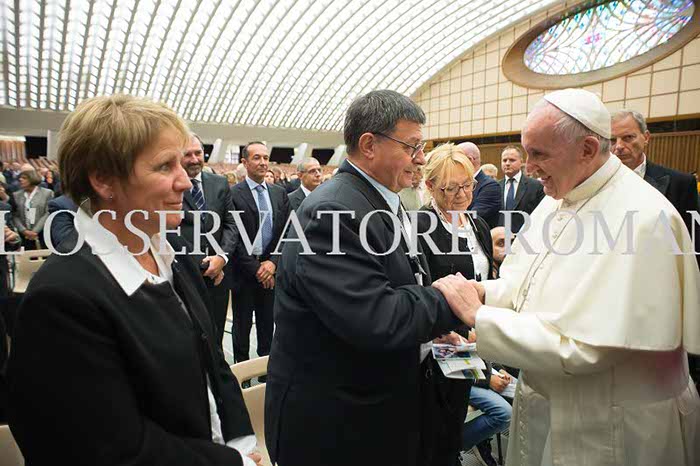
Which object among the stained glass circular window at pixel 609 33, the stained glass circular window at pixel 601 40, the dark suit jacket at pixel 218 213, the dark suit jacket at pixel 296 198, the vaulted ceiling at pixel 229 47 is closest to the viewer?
the dark suit jacket at pixel 218 213

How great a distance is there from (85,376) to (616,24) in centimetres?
2352

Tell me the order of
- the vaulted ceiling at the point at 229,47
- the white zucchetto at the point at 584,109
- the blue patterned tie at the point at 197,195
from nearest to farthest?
1. the white zucchetto at the point at 584,109
2. the blue patterned tie at the point at 197,195
3. the vaulted ceiling at the point at 229,47

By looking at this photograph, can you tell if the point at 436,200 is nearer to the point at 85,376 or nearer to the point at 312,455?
the point at 312,455

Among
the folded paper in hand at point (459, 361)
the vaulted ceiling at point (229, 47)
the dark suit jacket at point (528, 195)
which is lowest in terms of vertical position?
the folded paper in hand at point (459, 361)

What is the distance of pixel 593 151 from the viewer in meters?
1.61

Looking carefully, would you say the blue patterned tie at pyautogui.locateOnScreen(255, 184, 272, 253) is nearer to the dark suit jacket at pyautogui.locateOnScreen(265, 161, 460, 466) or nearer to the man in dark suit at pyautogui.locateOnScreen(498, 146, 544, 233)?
the dark suit jacket at pyautogui.locateOnScreen(265, 161, 460, 466)

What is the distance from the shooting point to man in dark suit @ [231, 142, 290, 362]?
421cm

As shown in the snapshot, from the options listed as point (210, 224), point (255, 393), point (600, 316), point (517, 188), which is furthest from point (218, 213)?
point (517, 188)

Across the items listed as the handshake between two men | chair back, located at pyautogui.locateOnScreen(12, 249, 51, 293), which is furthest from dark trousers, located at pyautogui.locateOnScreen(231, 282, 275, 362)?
the handshake between two men

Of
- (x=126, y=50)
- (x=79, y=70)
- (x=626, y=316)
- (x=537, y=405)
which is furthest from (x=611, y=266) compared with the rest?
(x=79, y=70)

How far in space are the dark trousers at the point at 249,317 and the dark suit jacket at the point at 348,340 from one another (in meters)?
2.56

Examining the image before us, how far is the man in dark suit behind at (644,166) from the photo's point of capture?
10.3 feet

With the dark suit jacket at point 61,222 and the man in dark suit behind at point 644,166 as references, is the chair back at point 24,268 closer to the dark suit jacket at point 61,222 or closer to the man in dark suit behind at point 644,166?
the dark suit jacket at point 61,222

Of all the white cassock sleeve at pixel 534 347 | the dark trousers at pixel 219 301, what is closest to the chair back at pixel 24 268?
the dark trousers at pixel 219 301
